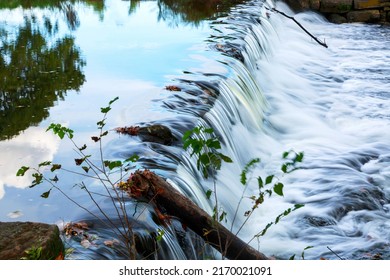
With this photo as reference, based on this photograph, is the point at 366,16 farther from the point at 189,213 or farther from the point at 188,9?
the point at 189,213

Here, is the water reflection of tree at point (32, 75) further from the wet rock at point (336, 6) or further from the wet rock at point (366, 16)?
the wet rock at point (366, 16)

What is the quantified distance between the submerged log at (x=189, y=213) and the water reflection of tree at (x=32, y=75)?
2.57 meters

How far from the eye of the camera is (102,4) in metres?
17.7

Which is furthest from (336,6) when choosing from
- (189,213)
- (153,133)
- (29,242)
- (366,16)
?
(29,242)

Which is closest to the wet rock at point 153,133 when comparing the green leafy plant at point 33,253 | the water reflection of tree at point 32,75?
the water reflection of tree at point 32,75

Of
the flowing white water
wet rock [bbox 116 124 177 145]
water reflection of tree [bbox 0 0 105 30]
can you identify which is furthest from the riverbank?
wet rock [bbox 116 124 177 145]

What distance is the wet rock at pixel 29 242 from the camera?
Answer: 325 cm

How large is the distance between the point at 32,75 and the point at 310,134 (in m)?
3.83

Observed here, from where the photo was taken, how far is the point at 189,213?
3943 mm

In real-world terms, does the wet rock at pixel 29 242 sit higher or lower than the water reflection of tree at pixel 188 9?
higher
